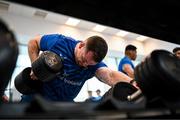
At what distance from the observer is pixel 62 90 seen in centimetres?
177

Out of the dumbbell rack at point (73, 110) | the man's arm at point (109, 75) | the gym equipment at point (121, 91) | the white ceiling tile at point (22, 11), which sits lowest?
the man's arm at point (109, 75)

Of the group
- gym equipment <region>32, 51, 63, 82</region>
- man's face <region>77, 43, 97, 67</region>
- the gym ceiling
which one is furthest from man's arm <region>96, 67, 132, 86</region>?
the gym ceiling

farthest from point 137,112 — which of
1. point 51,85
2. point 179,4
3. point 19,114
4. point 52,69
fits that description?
point 51,85

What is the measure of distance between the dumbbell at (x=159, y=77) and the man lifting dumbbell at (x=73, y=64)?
766mm

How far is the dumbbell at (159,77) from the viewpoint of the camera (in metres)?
0.84

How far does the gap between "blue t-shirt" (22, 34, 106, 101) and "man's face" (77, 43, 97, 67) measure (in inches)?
1.7

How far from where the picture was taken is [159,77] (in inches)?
33.2

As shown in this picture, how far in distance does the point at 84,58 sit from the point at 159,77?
3.10 feet

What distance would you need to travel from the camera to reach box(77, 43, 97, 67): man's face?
1732 millimetres

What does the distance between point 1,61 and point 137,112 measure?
15.3 inches

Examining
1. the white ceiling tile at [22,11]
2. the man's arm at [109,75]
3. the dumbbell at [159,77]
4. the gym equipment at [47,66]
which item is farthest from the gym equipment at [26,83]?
the white ceiling tile at [22,11]

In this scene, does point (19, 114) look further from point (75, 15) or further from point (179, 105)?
point (179, 105)

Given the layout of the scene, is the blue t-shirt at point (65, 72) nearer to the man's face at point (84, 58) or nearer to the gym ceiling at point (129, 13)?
the man's face at point (84, 58)

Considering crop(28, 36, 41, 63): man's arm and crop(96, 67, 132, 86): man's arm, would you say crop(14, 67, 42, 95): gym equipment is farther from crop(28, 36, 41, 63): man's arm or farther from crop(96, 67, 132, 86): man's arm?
crop(96, 67, 132, 86): man's arm
